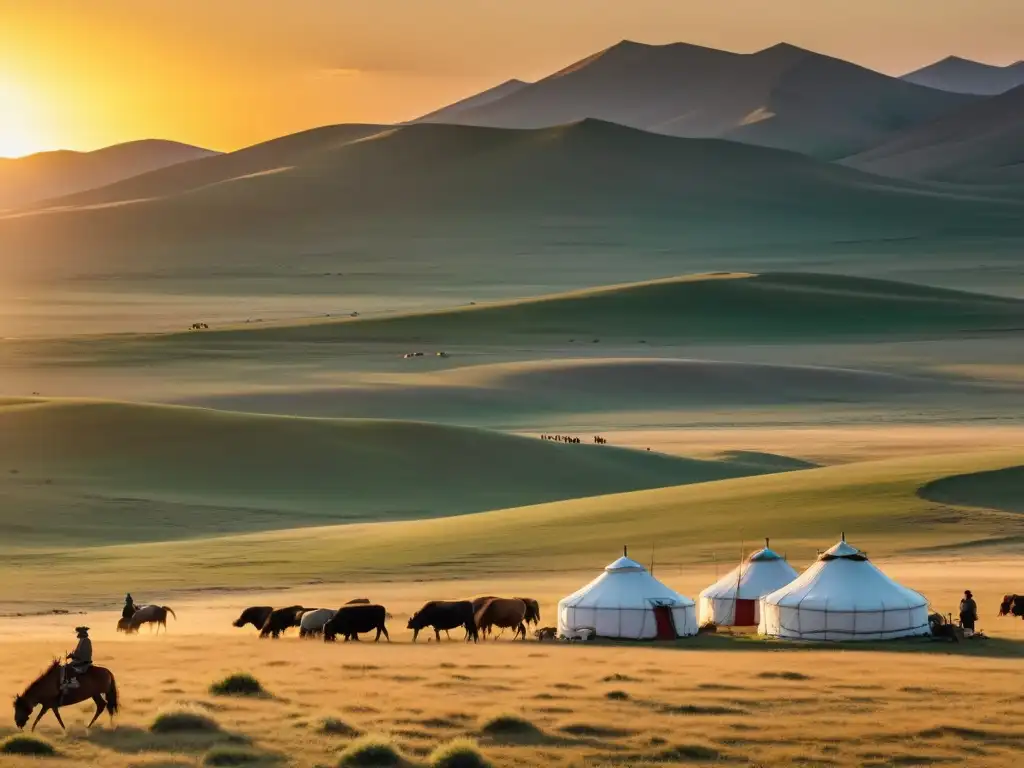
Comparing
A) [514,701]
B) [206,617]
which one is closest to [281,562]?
[206,617]

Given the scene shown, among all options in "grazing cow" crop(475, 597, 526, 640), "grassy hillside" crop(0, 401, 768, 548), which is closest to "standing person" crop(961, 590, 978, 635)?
"grazing cow" crop(475, 597, 526, 640)

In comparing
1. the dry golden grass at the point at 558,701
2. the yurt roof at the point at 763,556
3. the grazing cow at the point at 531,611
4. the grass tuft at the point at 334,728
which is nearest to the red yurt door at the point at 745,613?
the yurt roof at the point at 763,556

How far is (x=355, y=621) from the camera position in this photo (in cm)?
3409

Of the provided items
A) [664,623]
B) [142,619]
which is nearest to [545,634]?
[664,623]

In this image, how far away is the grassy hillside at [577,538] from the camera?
4494 centimetres

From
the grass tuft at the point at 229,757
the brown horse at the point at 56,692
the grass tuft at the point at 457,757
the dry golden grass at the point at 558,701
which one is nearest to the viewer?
the grass tuft at the point at 457,757

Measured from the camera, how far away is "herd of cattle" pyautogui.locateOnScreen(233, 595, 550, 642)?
111ft

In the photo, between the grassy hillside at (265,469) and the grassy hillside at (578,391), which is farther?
the grassy hillside at (578,391)

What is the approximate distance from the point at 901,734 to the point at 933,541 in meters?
21.8

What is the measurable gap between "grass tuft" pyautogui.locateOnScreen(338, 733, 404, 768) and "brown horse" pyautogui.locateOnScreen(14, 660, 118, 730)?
3184 millimetres

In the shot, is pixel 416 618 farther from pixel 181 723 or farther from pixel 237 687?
pixel 181 723

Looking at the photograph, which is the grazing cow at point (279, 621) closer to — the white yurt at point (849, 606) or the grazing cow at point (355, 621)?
the grazing cow at point (355, 621)

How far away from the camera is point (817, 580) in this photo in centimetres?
3425

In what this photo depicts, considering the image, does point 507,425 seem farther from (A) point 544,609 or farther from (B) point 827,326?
(B) point 827,326
